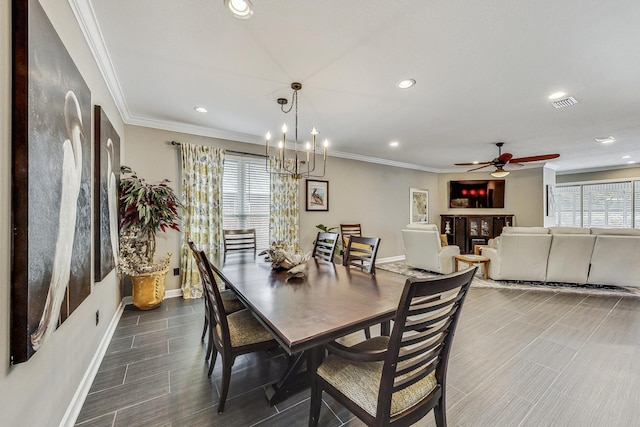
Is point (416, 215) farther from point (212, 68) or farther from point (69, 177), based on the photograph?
point (69, 177)

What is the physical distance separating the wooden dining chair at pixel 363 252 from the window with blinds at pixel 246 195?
2236 millimetres

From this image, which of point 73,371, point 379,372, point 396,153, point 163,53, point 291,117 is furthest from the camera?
point 396,153

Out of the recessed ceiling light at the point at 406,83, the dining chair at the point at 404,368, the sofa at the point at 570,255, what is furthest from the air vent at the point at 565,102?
the dining chair at the point at 404,368

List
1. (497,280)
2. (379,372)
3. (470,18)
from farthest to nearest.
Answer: (497,280), (470,18), (379,372)

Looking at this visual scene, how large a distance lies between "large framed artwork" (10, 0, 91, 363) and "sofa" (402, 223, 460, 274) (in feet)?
15.7

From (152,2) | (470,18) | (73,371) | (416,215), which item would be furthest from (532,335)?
(416,215)

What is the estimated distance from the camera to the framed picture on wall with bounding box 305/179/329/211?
16.8 feet

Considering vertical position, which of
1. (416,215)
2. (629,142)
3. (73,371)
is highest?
(629,142)

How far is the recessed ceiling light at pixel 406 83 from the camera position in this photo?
2586 millimetres

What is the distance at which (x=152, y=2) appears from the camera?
1.63 meters

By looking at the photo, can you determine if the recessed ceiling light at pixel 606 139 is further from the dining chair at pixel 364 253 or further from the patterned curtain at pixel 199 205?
the patterned curtain at pixel 199 205

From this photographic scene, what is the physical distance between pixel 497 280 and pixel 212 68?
5.38 meters

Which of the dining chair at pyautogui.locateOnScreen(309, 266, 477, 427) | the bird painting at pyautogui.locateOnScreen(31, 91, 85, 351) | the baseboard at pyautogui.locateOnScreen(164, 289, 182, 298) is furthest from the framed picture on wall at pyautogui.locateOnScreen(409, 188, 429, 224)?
the bird painting at pyautogui.locateOnScreen(31, 91, 85, 351)

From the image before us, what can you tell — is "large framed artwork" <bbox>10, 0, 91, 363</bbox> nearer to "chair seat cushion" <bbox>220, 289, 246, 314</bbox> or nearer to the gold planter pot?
"chair seat cushion" <bbox>220, 289, 246, 314</bbox>
